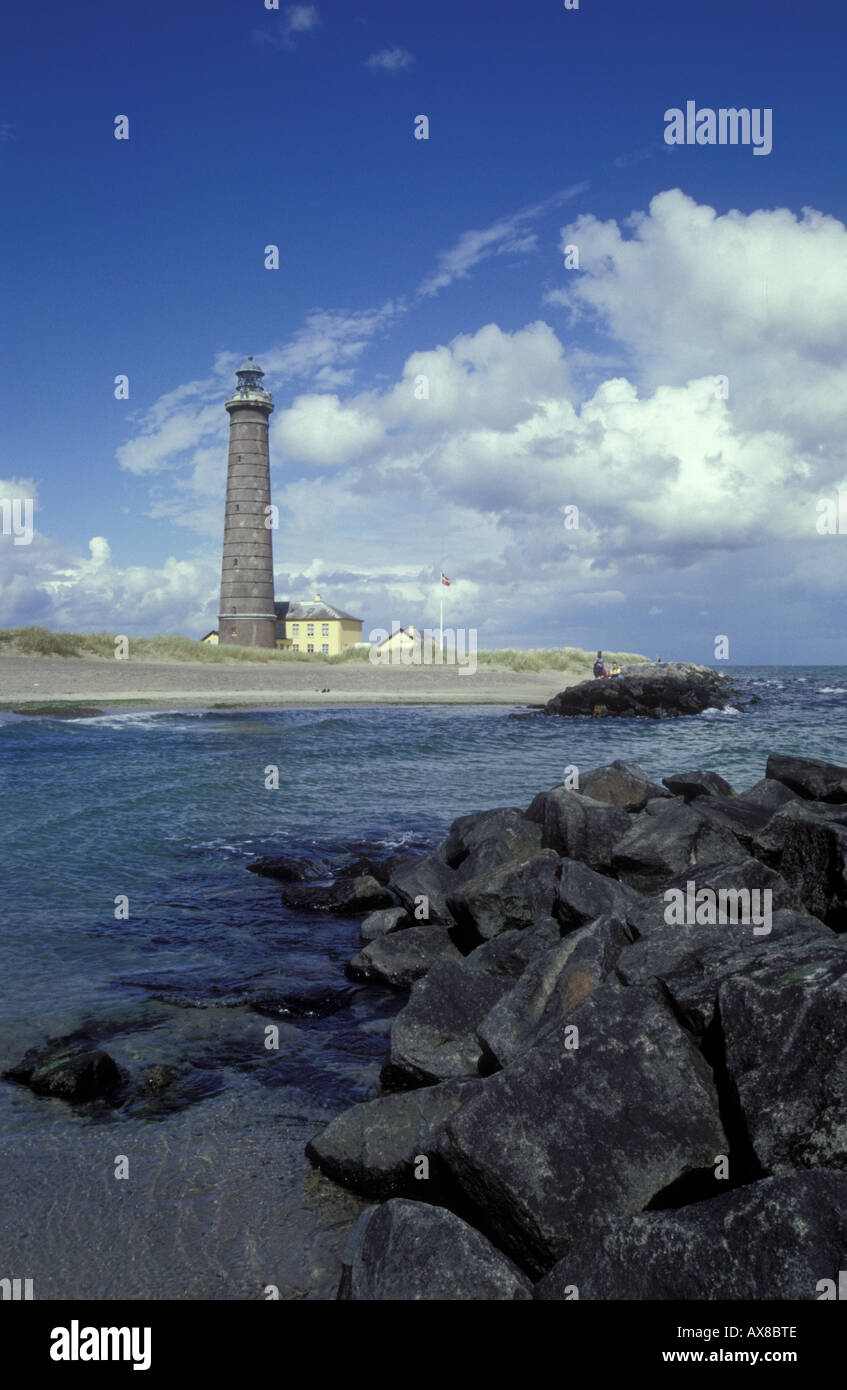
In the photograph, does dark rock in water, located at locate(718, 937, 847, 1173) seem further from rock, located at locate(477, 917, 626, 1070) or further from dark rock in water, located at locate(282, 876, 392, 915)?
dark rock in water, located at locate(282, 876, 392, 915)

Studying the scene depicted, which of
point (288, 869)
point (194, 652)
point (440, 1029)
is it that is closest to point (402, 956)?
point (440, 1029)

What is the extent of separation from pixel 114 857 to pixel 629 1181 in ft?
39.2

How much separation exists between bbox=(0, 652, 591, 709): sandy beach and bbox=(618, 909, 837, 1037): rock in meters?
38.0

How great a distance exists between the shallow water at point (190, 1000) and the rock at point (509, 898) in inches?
49.1

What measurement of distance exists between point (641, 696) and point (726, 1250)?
46341 mm

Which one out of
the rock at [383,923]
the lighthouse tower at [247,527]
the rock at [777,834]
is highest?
the lighthouse tower at [247,527]

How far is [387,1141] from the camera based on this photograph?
5098 mm

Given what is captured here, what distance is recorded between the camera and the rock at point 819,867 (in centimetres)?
688

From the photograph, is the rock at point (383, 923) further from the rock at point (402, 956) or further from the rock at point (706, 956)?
the rock at point (706, 956)

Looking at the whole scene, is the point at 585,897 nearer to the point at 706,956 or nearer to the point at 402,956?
the point at 402,956

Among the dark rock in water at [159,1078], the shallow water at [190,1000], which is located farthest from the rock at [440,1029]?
the dark rock in water at [159,1078]
